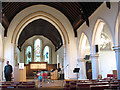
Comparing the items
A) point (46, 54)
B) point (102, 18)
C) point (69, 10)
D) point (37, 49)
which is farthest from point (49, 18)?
point (46, 54)

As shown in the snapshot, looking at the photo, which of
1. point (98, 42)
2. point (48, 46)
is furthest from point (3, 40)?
point (48, 46)

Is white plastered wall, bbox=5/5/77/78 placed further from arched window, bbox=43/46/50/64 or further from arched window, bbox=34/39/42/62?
arched window, bbox=34/39/42/62

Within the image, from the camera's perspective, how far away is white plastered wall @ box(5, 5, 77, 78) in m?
14.1

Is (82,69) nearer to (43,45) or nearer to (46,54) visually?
(46,54)

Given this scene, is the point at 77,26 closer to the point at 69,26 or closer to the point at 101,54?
the point at 69,26

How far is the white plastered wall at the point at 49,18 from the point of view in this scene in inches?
555

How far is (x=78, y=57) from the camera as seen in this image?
1432 cm

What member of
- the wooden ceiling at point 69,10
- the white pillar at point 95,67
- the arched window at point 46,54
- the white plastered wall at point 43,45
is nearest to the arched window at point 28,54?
the white plastered wall at point 43,45

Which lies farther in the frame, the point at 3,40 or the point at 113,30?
the point at 3,40

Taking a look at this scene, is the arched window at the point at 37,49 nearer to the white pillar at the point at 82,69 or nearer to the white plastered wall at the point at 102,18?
the white pillar at the point at 82,69

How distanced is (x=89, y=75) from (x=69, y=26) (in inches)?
181

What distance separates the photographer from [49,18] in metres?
14.9

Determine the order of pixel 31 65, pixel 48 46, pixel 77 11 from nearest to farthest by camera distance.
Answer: pixel 77 11 → pixel 31 65 → pixel 48 46

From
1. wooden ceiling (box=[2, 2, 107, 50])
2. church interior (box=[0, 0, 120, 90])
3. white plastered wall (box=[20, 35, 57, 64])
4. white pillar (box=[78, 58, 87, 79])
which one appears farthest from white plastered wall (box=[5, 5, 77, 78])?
white plastered wall (box=[20, 35, 57, 64])
